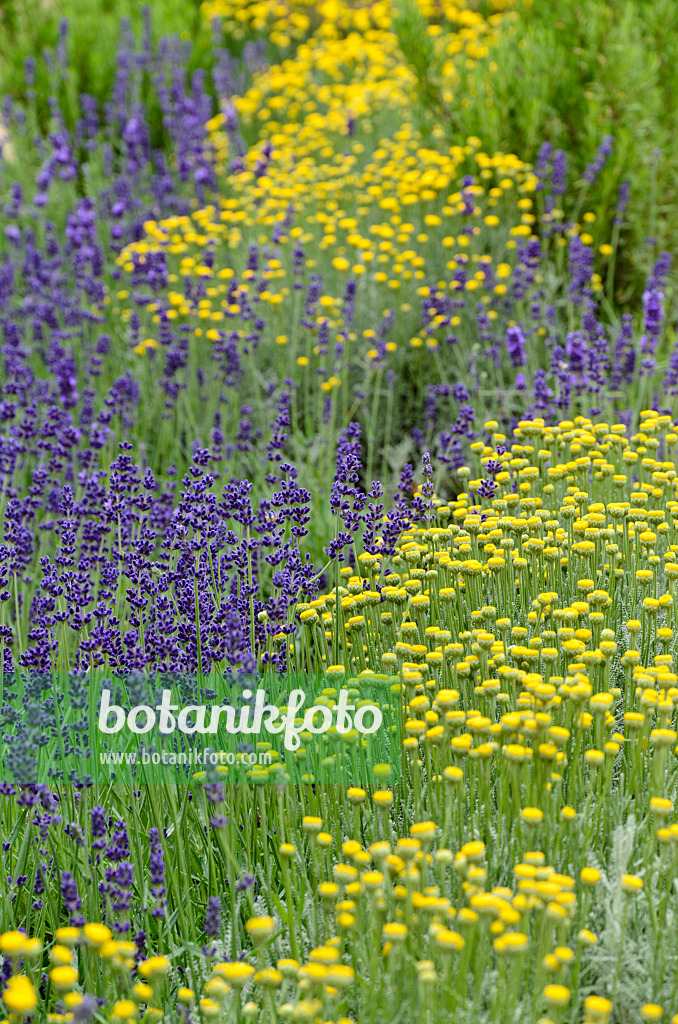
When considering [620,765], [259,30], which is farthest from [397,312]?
[259,30]

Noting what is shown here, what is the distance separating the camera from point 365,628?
3.25 m

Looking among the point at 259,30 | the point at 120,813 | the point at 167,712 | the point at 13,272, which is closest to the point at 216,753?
the point at 167,712

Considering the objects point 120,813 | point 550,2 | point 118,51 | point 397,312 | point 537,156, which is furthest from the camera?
point 118,51

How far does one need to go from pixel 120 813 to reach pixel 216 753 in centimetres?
46

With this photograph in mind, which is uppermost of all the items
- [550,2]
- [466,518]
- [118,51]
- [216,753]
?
[118,51]

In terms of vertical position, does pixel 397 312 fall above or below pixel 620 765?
above

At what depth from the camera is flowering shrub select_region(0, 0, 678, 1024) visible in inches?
79.7

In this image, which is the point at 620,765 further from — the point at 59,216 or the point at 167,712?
the point at 59,216

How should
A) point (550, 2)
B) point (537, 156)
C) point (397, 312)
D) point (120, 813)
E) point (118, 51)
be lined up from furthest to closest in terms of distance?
point (118, 51), point (550, 2), point (537, 156), point (397, 312), point (120, 813)

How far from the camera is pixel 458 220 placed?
696cm

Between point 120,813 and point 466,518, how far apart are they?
134cm

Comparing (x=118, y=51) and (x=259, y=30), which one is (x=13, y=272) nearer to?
(x=118, y=51)

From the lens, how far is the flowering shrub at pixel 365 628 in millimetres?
2025

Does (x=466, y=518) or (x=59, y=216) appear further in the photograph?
(x=59, y=216)
